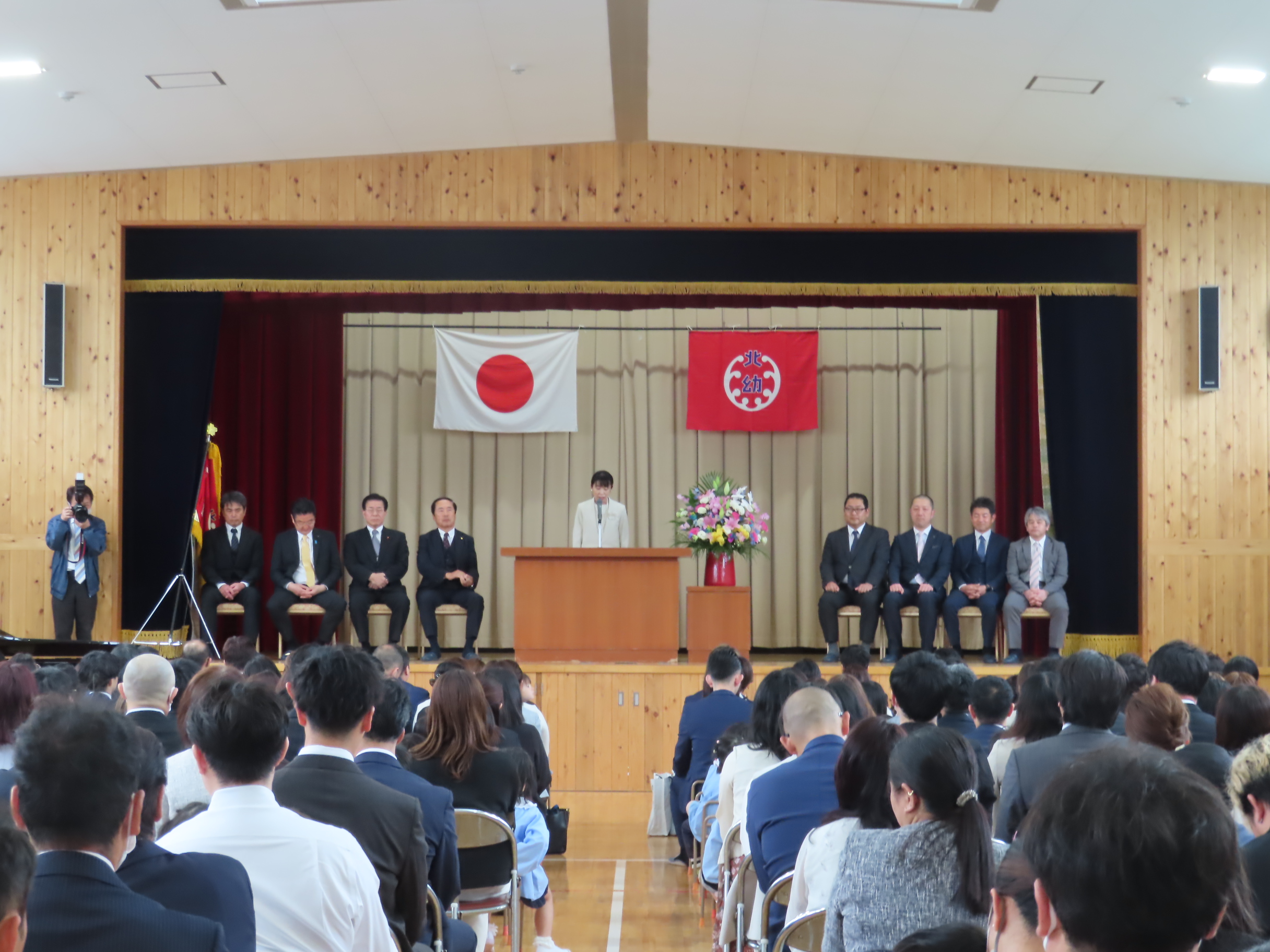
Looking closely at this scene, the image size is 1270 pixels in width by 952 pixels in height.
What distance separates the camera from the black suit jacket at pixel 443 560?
31.2 feet

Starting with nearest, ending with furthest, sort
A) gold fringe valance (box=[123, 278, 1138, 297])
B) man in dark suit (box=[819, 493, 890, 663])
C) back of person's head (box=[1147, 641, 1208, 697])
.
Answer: back of person's head (box=[1147, 641, 1208, 697]) < man in dark suit (box=[819, 493, 890, 663]) < gold fringe valance (box=[123, 278, 1138, 297])

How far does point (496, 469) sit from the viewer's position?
11484 millimetres

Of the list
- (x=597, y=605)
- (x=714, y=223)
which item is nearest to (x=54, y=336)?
(x=597, y=605)

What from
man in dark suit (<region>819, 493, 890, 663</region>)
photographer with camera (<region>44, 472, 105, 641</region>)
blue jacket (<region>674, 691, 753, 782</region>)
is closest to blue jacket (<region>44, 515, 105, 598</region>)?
photographer with camera (<region>44, 472, 105, 641</region>)

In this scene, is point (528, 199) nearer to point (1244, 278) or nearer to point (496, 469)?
point (496, 469)

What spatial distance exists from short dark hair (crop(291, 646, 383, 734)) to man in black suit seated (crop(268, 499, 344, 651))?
6.64 meters

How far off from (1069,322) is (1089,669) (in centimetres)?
685

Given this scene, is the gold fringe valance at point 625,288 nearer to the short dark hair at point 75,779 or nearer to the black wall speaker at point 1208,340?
the black wall speaker at point 1208,340

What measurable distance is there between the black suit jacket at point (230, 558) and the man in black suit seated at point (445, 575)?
1.18m

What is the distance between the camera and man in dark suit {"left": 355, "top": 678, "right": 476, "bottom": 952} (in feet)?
9.66

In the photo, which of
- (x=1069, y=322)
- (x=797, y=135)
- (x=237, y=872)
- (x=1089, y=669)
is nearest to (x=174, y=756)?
(x=237, y=872)

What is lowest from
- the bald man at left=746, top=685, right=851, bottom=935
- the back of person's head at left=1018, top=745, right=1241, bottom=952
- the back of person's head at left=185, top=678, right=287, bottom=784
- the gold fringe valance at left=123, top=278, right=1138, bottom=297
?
the bald man at left=746, top=685, right=851, bottom=935

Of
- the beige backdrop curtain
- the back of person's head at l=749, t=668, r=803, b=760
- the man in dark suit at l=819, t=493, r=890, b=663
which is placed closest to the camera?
the back of person's head at l=749, t=668, r=803, b=760

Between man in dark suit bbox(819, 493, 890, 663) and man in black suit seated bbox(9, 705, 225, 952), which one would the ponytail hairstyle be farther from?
man in dark suit bbox(819, 493, 890, 663)
